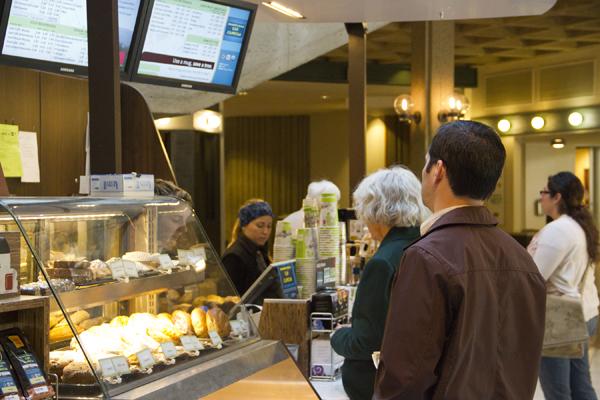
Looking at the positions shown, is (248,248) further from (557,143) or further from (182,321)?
(557,143)

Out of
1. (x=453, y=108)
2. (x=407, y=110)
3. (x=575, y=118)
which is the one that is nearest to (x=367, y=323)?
(x=453, y=108)

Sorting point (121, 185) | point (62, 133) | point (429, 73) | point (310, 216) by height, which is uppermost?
point (429, 73)

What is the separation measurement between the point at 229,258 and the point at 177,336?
229cm

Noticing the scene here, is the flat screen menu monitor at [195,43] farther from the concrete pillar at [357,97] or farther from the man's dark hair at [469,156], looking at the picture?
the man's dark hair at [469,156]

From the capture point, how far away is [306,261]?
3.67m

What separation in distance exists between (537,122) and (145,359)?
12.0 meters

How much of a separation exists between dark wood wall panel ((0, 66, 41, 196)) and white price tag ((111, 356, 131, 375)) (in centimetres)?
141

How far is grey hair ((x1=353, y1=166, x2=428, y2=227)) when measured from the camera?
291cm

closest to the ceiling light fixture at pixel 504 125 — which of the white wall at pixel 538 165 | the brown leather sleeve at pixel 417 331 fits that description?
the white wall at pixel 538 165

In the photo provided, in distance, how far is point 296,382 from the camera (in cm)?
268

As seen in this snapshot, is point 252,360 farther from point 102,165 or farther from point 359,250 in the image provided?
point 359,250

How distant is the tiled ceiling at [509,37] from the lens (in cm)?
1046

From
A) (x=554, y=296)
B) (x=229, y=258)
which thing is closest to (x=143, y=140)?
(x=229, y=258)

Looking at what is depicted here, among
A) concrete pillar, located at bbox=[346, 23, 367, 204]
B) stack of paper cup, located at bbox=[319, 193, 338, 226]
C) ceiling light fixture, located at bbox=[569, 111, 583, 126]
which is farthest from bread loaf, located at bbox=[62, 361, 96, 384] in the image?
ceiling light fixture, located at bbox=[569, 111, 583, 126]
